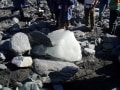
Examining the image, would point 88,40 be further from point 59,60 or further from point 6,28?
point 6,28

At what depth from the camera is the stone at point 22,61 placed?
796cm

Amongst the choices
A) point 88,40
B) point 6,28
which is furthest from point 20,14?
point 88,40

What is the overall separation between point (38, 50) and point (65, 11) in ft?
5.23

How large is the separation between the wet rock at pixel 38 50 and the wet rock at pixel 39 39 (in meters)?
0.09

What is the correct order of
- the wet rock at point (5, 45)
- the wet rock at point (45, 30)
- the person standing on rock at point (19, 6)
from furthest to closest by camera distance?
the person standing on rock at point (19, 6) → the wet rock at point (45, 30) → the wet rock at point (5, 45)

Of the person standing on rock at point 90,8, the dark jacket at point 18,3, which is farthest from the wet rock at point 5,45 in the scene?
the dark jacket at point 18,3

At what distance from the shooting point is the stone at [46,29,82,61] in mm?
8289

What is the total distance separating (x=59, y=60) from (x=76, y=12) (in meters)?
4.06

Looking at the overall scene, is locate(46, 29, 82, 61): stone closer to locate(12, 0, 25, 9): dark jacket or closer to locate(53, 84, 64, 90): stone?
locate(53, 84, 64, 90): stone

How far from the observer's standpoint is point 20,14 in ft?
38.7

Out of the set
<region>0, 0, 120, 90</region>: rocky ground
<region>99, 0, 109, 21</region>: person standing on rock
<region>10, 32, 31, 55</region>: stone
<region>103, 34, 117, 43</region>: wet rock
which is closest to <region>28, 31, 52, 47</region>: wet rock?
<region>0, 0, 120, 90</region>: rocky ground

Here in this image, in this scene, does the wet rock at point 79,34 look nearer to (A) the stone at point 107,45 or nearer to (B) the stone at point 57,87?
(A) the stone at point 107,45

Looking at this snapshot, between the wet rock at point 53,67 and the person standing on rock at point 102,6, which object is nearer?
the wet rock at point 53,67

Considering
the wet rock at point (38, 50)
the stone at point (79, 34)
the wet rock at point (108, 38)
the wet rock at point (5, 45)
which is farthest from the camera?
the stone at point (79, 34)
